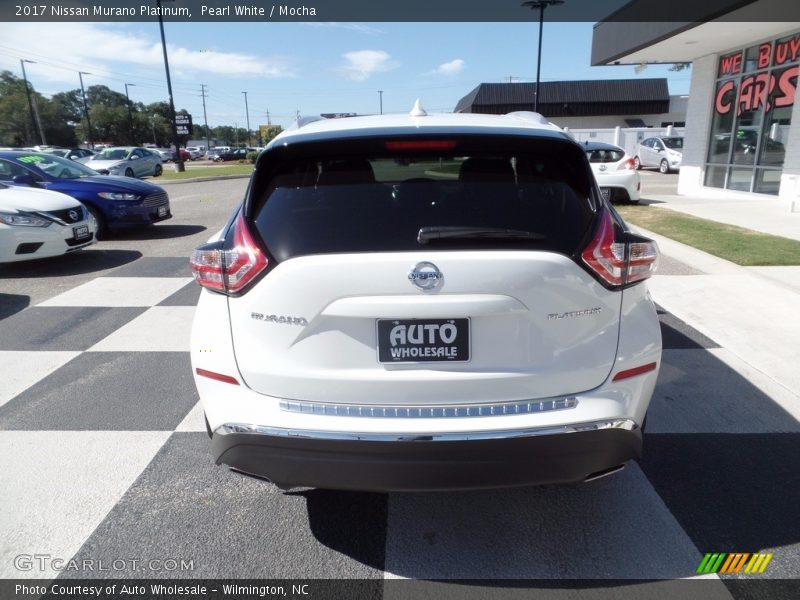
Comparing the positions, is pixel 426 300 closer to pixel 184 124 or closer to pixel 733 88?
pixel 733 88

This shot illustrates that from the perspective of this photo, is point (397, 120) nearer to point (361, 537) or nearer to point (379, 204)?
point (379, 204)

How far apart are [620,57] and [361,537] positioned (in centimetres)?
1822

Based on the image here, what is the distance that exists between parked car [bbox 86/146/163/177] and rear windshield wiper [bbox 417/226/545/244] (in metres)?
24.3

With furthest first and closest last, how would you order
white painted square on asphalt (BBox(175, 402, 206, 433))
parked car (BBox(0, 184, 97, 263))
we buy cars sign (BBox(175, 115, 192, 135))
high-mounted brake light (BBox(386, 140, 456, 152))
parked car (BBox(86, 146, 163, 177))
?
we buy cars sign (BBox(175, 115, 192, 135)) → parked car (BBox(86, 146, 163, 177)) → parked car (BBox(0, 184, 97, 263)) → white painted square on asphalt (BBox(175, 402, 206, 433)) → high-mounted brake light (BBox(386, 140, 456, 152))

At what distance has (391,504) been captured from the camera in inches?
112

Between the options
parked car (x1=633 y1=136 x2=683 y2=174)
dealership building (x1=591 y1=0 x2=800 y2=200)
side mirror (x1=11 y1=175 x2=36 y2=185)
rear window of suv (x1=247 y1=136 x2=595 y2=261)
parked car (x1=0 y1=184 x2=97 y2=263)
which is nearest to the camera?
rear window of suv (x1=247 y1=136 x2=595 y2=261)

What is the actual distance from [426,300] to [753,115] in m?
16.6

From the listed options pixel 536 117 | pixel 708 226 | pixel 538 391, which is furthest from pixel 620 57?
pixel 538 391

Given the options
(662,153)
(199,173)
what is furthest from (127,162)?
(662,153)

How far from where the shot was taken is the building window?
13938 millimetres

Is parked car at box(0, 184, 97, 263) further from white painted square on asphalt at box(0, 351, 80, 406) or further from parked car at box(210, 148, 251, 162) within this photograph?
parked car at box(210, 148, 251, 162)

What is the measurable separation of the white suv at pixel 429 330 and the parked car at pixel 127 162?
78.8 feet

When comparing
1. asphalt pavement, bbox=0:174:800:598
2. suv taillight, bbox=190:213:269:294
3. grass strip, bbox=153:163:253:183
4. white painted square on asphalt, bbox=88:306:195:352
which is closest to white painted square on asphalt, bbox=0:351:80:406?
asphalt pavement, bbox=0:174:800:598

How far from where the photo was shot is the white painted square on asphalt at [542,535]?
2.38m
